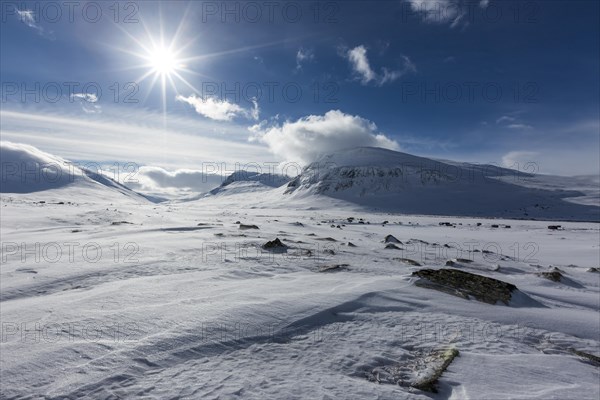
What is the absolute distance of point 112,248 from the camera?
951 cm

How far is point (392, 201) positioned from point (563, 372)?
104 meters

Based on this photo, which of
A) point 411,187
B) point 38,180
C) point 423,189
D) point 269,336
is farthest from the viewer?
point 38,180

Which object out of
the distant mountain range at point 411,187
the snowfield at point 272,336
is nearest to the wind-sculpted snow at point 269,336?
the snowfield at point 272,336

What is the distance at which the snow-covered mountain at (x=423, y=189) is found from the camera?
8800 cm

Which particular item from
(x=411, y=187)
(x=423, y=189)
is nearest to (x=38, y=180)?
(x=411, y=187)

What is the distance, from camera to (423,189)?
113m

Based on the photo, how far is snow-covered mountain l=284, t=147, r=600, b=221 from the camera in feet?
289

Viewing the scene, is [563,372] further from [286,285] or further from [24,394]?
[24,394]

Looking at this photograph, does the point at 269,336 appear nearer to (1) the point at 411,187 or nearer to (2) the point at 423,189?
(2) the point at 423,189

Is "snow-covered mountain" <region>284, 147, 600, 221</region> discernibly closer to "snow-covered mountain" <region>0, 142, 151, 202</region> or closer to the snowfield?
the snowfield

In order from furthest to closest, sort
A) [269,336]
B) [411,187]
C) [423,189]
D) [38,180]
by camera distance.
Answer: [38,180]
[411,187]
[423,189]
[269,336]

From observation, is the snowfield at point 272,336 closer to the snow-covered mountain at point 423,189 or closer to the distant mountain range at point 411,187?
the distant mountain range at point 411,187

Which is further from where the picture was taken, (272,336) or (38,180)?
(38,180)

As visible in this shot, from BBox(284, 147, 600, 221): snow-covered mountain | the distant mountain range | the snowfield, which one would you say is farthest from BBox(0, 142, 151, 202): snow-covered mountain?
the snowfield
